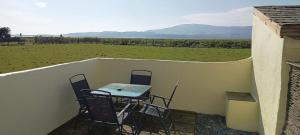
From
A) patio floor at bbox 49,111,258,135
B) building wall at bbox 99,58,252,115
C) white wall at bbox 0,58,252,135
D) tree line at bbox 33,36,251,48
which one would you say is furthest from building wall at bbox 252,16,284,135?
tree line at bbox 33,36,251,48

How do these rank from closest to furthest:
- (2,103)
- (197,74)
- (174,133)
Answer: (2,103), (174,133), (197,74)

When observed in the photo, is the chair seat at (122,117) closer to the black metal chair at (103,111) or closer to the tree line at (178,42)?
the black metal chair at (103,111)

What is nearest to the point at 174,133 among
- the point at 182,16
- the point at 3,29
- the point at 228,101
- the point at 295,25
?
the point at 228,101

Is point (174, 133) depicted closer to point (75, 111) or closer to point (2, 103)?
point (75, 111)

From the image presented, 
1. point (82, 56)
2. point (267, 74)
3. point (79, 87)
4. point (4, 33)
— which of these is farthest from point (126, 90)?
point (4, 33)

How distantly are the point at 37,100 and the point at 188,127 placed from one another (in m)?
3.17

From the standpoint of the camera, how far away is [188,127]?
569cm

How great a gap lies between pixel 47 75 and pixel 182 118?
3.27 metres

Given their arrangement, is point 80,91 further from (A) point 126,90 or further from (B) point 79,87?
(A) point 126,90

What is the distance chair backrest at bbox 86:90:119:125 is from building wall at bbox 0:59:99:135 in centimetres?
106

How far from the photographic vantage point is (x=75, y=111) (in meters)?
6.29

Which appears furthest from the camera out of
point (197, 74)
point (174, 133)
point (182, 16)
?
point (182, 16)

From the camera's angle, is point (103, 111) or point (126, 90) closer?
point (103, 111)

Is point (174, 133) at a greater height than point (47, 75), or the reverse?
point (47, 75)
